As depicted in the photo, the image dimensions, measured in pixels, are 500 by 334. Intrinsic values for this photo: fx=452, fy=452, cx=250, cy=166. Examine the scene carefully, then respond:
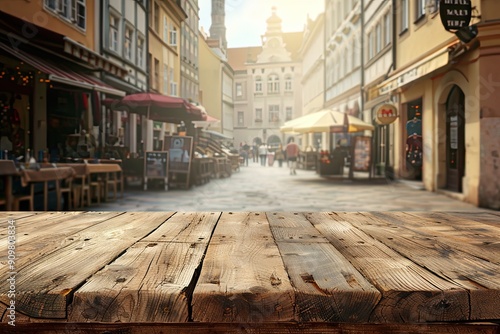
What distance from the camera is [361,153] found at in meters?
13.3

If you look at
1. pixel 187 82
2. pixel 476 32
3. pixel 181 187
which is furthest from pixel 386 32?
pixel 187 82

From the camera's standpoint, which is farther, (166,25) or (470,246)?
(166,25)

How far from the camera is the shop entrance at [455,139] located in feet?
31.0

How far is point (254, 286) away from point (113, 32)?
1431 cm

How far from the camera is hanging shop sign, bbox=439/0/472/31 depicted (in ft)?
26.0

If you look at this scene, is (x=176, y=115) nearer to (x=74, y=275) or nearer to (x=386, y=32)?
(x=386, y=32)

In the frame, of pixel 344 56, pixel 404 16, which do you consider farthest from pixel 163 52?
pixel 404 16

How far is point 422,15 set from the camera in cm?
1090

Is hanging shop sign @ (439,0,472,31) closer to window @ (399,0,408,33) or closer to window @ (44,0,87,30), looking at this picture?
window @ (399,0,408,33)

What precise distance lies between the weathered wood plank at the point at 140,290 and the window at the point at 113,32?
13.7 m

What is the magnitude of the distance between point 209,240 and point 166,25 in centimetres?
1948

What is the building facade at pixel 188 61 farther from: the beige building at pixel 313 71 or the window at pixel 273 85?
the beige building at pixel 313 71

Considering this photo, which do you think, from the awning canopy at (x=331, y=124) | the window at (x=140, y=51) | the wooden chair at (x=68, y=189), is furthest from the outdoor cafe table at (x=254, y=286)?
the window at (x=140, y=51)

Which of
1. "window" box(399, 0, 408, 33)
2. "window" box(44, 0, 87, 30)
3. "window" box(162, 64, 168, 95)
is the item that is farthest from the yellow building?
"window" box(399, 0, 408, 33)
